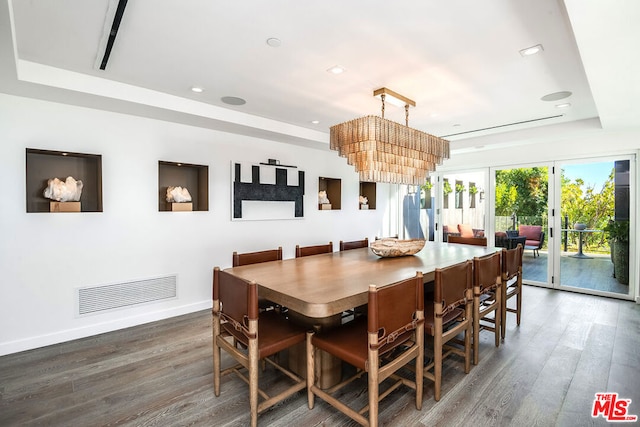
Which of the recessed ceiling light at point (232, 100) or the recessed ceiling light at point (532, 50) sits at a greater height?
the recessed ceiling light at point (232, 100)

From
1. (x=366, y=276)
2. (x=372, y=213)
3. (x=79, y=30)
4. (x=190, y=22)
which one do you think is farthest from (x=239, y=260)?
(x=372, y=213)

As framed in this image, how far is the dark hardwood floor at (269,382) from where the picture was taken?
6.29 ft

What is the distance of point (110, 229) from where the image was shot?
10.7ft

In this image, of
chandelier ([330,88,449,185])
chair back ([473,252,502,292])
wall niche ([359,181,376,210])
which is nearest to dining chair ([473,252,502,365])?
chair back ([473,252,502,292])

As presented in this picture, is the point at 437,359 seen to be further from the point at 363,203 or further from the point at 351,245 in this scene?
the point at 363,203

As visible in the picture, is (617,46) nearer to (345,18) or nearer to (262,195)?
(345,18)

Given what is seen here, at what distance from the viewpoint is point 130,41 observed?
221 centimetres

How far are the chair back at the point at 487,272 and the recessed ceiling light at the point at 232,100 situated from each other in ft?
9.32

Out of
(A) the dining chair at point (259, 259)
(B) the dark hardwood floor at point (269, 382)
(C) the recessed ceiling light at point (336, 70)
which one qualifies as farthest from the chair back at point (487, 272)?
(C) the recessed ceiling light at point (336, 70)

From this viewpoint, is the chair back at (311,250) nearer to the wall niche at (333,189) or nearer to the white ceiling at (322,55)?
the white ceiling at (322,55)

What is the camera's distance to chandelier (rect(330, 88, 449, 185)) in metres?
2.66

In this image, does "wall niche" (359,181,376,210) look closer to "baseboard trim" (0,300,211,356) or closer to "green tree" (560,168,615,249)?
"green tree" (560,168,615,249)

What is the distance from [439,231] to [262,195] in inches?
154

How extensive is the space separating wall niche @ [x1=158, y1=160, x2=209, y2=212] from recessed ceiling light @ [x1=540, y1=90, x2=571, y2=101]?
3.98 metres
